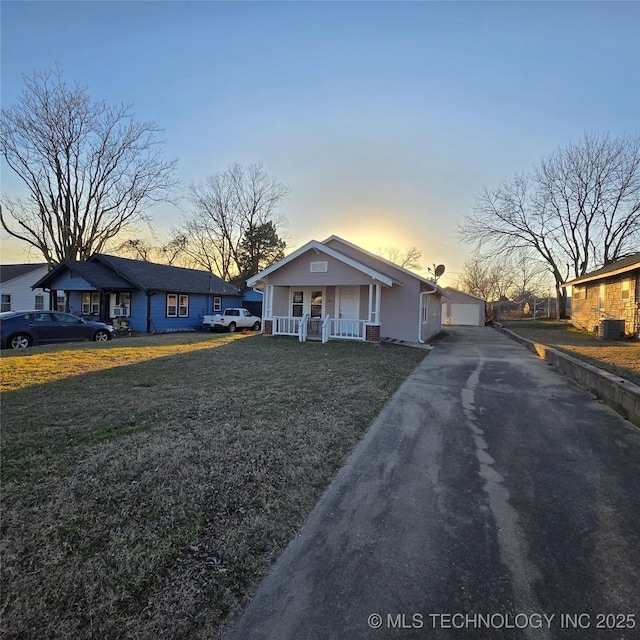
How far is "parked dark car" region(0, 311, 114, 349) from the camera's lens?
13.6m

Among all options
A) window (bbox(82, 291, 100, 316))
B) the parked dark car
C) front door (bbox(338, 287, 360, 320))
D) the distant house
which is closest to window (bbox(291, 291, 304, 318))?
front door (bbox(338, 287, 360, 320))

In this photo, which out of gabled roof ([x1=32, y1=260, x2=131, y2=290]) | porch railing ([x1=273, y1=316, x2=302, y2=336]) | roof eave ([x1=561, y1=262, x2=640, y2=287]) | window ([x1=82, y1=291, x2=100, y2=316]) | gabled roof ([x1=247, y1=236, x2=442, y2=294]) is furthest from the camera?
window ([x1=82, y1=291, x2=100, y2=316])

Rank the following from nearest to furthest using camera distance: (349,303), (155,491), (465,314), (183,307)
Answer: (155,491), (349,303), (183,307), (465,314)

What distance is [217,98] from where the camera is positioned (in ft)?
39.4

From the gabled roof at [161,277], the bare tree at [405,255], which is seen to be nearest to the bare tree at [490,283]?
the bare tree at [405,255]

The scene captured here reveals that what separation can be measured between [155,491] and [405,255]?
177 feet

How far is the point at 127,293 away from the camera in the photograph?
22.3 metres

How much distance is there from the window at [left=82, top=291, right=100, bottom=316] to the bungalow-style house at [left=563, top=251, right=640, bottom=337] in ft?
87.0

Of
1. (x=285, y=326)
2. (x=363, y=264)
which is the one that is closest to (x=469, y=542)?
(x=363, y=264)

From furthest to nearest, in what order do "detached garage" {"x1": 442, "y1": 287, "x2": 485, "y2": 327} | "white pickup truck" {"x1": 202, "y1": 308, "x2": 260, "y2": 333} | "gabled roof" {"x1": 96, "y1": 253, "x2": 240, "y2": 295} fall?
"detached garage" {"x1": 442, "y1": 287, "x2": 485, "y2": 327}, "white pickup truck" {"x1": 202, "y1": 308, "x2": 260, "y2": 333}, "gabled roof" {"x1": 96, "y1": 253, "x2": 240, "y2": 295}

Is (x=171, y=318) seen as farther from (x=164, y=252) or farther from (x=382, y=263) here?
(x=164, y=252)

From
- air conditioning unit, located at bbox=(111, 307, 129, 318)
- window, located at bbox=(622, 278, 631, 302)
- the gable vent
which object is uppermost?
the gable vent

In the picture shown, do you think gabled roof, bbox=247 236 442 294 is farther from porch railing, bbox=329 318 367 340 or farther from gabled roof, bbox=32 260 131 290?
gabled roof, bbox=32 260 131 290

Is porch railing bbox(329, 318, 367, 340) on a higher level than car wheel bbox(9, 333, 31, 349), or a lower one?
higher
